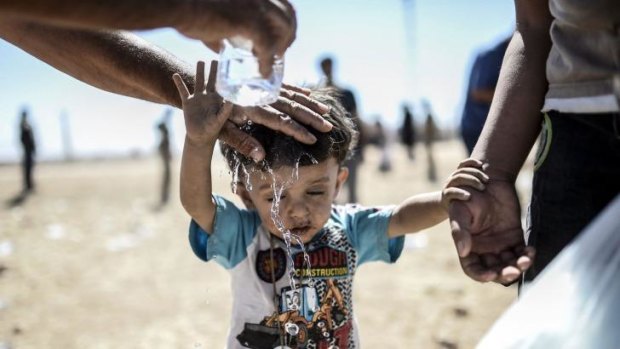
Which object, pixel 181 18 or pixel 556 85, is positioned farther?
pixel 556 85

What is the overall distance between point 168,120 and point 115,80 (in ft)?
31.3

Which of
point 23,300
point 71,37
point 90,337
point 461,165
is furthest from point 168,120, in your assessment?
point 461,165

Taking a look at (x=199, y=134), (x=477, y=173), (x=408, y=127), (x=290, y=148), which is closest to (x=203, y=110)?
(x=199, y=134)

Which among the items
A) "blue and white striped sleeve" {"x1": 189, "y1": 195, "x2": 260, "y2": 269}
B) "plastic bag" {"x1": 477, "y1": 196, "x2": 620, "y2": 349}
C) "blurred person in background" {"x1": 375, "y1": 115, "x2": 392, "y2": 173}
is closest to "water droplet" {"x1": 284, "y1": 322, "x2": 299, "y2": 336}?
"blue and white striped sleeve" {"x1": 189, "y1": 195, "x2": 260, "y2": 269}

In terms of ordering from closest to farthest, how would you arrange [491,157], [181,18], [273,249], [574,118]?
[181,18] → [574,118] → [491,157] → [273,249]

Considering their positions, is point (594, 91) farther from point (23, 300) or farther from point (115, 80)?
point (23, 300)

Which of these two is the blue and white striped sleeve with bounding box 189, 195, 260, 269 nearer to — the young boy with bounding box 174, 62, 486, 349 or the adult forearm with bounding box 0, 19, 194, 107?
the young boy with bounding box 174, 62, 486, 349

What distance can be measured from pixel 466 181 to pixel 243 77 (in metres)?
0.68

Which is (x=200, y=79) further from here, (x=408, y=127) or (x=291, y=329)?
(x=408, y=127)

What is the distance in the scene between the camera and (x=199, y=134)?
5.71ft

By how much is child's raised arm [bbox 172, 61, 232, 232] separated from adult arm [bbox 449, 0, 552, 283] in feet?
2.51

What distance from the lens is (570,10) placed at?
4.25 ft

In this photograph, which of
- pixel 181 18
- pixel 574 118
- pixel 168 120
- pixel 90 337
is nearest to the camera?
pixel 181 18

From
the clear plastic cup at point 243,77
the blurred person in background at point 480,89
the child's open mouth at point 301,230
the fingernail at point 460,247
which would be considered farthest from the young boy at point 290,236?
the blurred person in background at point 480,89
